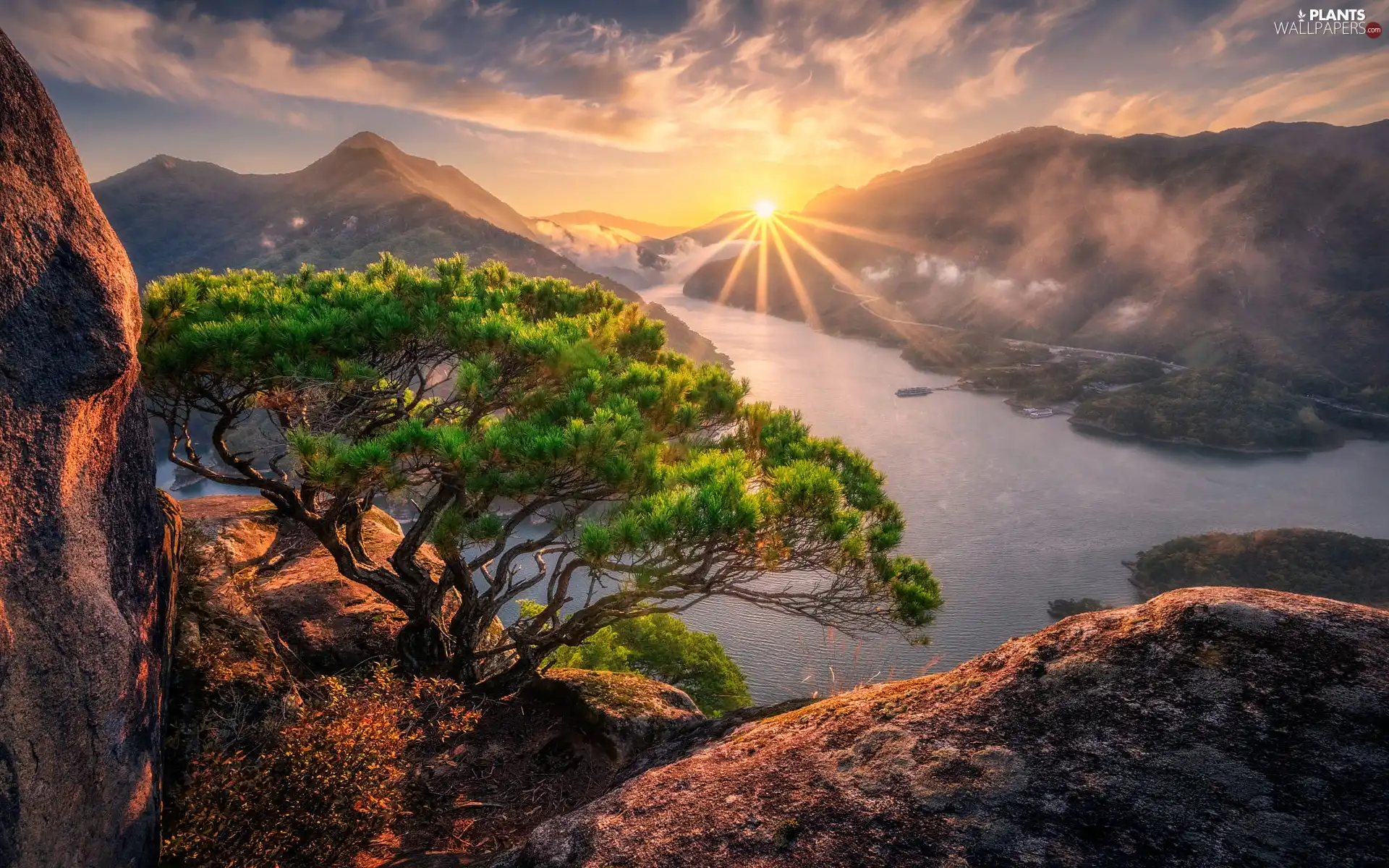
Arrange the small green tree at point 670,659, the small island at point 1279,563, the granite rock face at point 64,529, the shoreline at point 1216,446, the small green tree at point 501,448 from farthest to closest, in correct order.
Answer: the shoreline at point 1216,446, the small island at point 1279,563, the small green tree at point 670,659, the small green tree at point 501,448, the granite rock face at point 64,529

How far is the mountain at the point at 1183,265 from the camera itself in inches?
4722

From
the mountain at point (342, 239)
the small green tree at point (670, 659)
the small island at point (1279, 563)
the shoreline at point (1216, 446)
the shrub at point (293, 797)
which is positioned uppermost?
the mountain at point (342, 239)

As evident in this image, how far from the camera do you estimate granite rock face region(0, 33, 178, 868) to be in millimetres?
3529

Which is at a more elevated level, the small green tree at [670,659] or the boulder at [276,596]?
the boulder at [276,596]

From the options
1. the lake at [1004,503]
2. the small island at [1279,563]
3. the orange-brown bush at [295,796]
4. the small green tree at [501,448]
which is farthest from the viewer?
the small island at [1279,563]

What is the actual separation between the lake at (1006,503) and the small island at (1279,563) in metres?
3.08

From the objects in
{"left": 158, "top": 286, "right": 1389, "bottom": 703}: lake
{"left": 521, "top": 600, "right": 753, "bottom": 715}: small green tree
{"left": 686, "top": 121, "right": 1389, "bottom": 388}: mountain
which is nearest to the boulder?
{"left": 521, "top": 600, "right": 753, "bottom": 715}: small green tree

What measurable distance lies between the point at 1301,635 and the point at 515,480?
17.6 ft

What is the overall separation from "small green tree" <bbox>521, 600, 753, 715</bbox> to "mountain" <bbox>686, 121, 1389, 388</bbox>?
13729 cm

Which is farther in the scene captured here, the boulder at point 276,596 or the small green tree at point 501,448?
the boulder at point 276,596

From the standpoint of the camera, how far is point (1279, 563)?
51844mm

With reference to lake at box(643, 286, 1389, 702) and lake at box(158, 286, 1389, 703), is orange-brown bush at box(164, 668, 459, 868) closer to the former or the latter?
lake at box(643, 286, 1389, 702)

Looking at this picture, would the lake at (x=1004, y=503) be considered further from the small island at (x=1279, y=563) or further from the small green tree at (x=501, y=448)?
the small green tree at (x=501, y=448)

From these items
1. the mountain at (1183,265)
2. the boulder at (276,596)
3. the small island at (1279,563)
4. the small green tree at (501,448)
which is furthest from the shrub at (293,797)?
the mountain at (1183,265)
